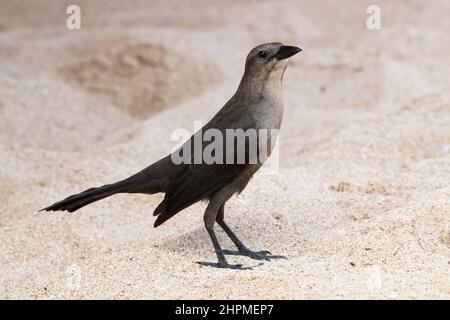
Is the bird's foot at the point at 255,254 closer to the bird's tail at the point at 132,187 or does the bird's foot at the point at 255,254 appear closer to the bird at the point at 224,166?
the bird at the point at 224,166

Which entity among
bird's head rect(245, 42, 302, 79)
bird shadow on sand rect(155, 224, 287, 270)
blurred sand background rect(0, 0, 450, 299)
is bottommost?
bird shadow on sand rect(155, 224, 287, 270)

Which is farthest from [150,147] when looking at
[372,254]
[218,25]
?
[218,25]

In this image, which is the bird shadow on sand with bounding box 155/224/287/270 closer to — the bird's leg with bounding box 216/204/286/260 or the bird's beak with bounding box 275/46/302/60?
the bird's leg with bounding box 216/204/286/260

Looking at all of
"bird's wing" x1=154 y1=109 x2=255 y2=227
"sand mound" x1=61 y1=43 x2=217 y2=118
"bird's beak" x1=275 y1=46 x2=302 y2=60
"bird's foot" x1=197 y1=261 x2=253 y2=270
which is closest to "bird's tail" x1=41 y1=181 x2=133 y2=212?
"bird's wing" x1=154 y1=109 x2=255 y2=227

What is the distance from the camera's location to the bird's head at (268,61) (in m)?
4.27

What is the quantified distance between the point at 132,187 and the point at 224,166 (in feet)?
1.63

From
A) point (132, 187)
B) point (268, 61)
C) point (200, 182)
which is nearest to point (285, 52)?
point (268, 61)

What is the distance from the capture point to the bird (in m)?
4.16

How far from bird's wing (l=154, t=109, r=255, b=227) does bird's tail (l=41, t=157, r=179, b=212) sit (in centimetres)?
9

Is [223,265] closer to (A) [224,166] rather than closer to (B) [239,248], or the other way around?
(B) [239,248]

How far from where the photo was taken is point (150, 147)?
654cm

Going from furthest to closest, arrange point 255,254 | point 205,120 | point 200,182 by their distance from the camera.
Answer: point 205,120, point 255,254, point 200,182

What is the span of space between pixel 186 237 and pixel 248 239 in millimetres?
346

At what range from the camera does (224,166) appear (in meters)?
4.16
